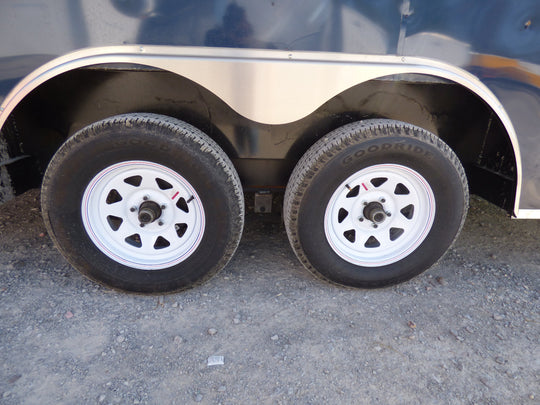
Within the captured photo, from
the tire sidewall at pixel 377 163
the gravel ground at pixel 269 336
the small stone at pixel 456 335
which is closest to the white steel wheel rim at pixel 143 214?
the gravel ground at pixel 269 336

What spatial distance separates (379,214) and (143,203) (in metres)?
1.40

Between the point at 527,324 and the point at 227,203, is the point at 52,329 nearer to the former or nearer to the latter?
the point at 227,203

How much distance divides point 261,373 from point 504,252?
7.21ft

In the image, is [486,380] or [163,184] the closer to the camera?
[486,380]

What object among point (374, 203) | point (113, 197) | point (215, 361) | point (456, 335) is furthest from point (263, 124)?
point (456, 335)

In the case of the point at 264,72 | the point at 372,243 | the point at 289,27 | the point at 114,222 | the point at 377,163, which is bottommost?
the point at 372,243

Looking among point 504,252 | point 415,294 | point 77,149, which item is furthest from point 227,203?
point 504,252

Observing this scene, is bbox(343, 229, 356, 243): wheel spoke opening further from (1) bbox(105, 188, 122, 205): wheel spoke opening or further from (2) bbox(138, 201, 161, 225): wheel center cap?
(1) bbox(105, 188, 122, 205): wheel spoke opening

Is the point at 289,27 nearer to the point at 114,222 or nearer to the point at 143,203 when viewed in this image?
the point at 143,203

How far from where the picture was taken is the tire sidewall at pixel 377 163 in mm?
2334

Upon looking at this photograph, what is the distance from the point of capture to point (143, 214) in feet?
7.84

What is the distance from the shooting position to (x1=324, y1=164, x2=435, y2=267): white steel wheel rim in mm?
2463

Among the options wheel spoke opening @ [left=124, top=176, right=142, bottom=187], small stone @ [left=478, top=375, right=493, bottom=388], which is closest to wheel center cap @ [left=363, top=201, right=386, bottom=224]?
small stone @ [left=478, top=375, right=493, bottom=388]

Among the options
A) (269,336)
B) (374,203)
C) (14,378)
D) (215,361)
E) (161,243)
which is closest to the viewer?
(14,378)
